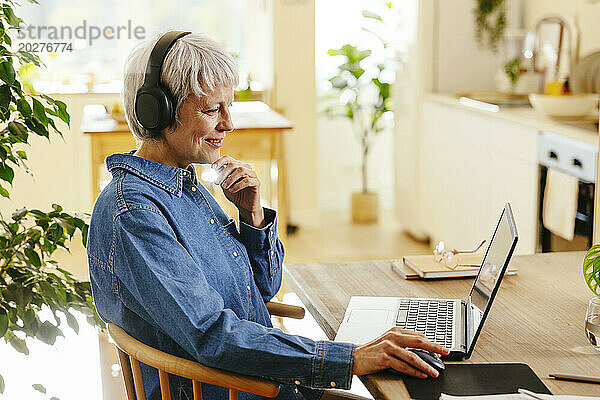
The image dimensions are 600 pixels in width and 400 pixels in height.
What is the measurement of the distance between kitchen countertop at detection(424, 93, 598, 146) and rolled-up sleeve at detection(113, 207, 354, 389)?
2130mm

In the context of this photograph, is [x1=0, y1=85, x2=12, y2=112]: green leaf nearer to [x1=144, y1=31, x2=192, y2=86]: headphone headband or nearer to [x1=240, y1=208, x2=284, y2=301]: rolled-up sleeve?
[x1=144, y1=31, x2=192, y2=86]: headphone headband

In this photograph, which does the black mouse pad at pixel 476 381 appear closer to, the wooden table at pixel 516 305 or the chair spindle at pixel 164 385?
the wooden table at pixel 516 305

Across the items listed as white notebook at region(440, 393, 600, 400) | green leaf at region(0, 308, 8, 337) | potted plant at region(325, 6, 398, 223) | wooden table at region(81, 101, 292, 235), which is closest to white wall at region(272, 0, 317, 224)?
potted plant at region(325, 6, 398, 223)

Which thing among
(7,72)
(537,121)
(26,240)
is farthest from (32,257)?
(537,121)

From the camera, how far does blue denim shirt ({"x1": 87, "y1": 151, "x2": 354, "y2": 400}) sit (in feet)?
4.56

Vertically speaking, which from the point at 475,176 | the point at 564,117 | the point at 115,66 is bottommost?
the point at 475,176

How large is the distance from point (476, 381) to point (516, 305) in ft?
1.47

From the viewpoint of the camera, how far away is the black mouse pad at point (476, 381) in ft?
4.29

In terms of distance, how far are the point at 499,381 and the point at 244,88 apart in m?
4.07

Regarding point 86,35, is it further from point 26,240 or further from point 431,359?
point 431,359

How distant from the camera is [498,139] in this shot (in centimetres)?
403

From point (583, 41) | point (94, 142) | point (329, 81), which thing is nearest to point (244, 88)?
point (329, 81)

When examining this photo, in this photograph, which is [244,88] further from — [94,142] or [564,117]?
[564,117]

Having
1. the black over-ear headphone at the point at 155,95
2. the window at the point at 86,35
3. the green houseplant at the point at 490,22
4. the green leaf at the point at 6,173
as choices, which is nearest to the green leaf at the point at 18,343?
the green leaf at the point at 6,173
